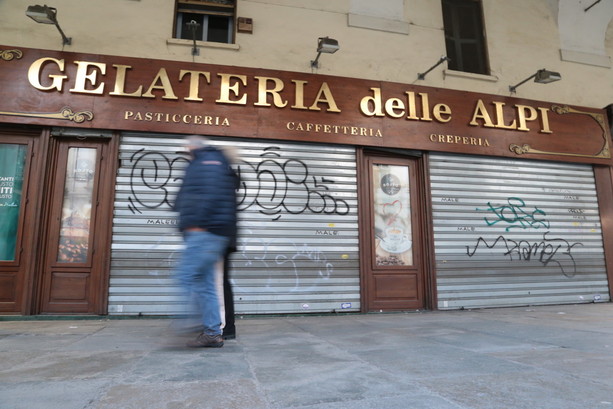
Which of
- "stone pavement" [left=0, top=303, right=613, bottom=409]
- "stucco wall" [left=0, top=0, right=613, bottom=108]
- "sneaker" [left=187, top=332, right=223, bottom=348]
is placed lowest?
"stone pavement" [left=0, top=303, right=613, bottom=409]

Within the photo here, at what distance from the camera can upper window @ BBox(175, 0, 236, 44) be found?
6.49 metres

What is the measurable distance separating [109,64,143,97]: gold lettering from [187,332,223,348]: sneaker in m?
4.07

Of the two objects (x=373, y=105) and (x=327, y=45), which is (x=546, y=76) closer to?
(x=373, y=105)

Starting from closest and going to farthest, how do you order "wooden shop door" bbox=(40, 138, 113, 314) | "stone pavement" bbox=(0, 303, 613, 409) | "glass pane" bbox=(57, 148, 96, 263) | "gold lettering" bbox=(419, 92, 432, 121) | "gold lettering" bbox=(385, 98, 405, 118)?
"stone pavement" bbox=(0, 303, 613, 409) → "wooden shop door" bbox=(40, 138, 113, 314) → "glass pane" bbox=(57, 148, 96, 263) → "gold lettering" bbox=(385, 98, 405, 118) → "gold lettering" bbox=(419, 92, 432, 121)

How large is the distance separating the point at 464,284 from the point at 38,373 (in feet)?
19.4

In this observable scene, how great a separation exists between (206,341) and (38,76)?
191 inches

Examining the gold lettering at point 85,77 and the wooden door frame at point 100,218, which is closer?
the wooden door frame at point 100,218

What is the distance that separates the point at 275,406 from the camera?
1865 mm

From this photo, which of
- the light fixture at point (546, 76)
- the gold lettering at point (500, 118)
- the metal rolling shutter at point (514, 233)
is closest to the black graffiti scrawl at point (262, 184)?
the metal rolling shutter at point (514, 233)

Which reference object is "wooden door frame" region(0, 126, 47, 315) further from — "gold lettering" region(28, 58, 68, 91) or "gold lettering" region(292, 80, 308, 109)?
"gold lettering" region(292, 80, 308, 109)

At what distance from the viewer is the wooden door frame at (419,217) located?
6.21 m

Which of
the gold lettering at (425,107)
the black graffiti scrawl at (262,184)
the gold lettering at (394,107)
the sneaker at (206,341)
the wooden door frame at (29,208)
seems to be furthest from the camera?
the gold lettering at (425,107)

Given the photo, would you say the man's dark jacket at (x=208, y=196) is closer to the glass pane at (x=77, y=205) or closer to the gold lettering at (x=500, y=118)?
the glass pane at (x=77, y=205)

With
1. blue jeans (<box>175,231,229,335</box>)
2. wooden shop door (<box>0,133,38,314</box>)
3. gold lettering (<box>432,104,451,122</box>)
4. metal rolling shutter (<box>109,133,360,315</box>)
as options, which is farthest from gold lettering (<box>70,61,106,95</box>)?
gold lettering (<box>432,104,451,122</box>)
